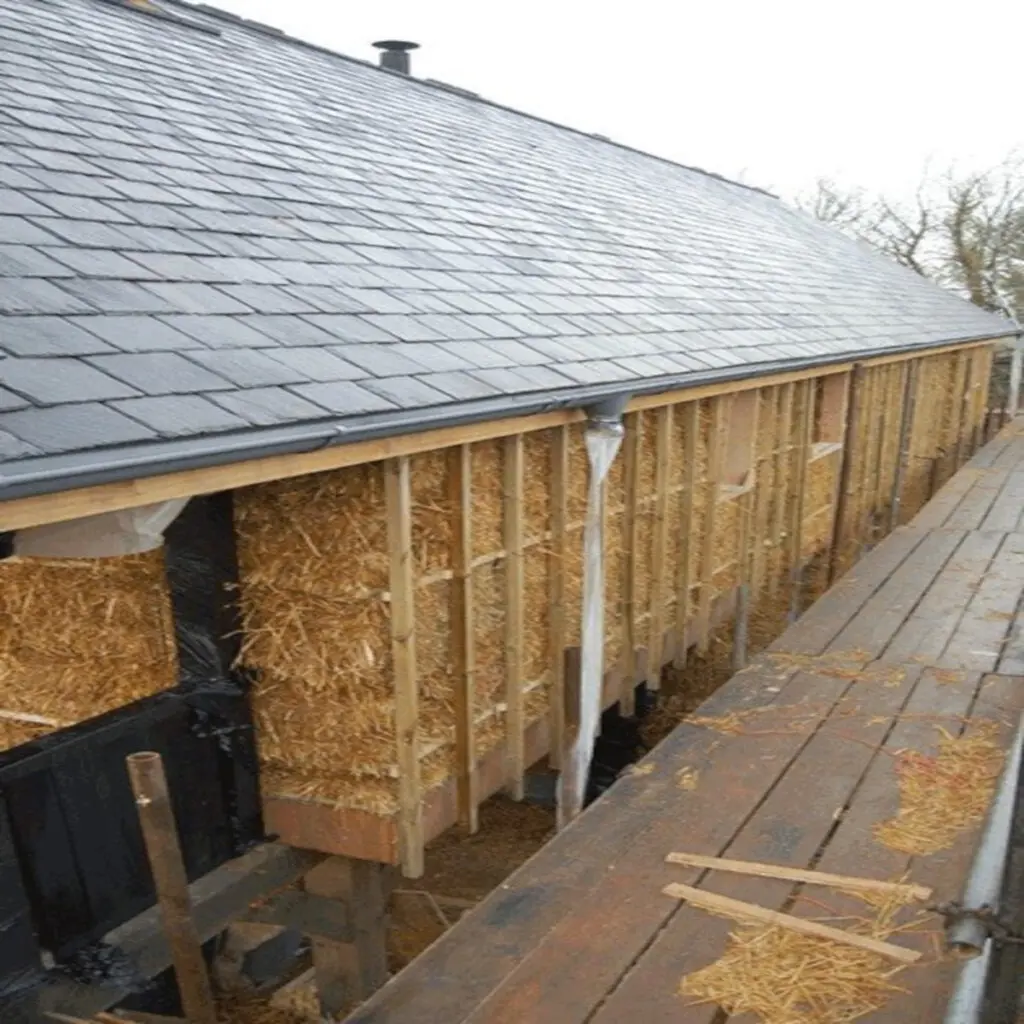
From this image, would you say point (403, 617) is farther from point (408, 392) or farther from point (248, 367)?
point (248, 367)

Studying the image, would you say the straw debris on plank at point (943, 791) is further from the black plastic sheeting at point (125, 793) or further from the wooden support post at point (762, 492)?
the wooden support post at point (762, 492)

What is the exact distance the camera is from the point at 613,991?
10.8ft

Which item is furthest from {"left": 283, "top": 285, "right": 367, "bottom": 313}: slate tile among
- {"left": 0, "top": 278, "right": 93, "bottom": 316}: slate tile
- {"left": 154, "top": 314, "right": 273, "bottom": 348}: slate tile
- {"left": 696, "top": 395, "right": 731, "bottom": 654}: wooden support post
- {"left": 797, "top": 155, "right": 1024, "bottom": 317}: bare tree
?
{"left": 797, "top": 155, "right": 1024, "bottom": 317}: bare tree

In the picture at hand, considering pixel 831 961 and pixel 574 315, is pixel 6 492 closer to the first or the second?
pixel 831 961

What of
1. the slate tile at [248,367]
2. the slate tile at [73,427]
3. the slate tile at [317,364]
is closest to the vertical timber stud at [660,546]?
the slate tile at [317,364]

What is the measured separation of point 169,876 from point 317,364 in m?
1.94

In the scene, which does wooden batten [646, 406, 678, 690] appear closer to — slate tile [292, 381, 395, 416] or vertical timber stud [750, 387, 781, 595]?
vertical timber stud [750, 387, 781, 595]

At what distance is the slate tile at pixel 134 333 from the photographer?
323cm

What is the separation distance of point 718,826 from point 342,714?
182 cm

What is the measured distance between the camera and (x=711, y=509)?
25.3 feet

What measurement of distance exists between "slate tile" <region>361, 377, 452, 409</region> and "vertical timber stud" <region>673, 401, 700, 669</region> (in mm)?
3454

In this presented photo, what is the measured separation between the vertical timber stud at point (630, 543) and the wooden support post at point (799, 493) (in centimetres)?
385

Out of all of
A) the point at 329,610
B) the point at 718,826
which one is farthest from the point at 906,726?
the point at 329,610

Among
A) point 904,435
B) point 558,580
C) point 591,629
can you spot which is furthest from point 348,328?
point 904,435
